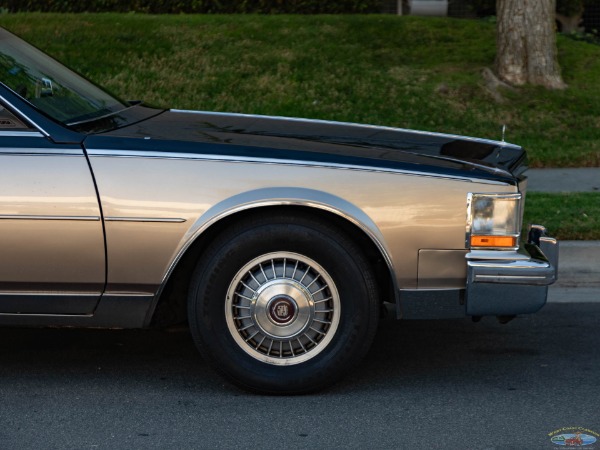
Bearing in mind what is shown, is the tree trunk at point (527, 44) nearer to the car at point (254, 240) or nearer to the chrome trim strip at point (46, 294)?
the car at point (254, 240)

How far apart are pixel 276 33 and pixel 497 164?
8.79m

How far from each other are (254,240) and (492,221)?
1030 millimetres

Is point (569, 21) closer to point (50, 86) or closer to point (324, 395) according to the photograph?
point (50, 86)

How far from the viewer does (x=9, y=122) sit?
4.77 meters

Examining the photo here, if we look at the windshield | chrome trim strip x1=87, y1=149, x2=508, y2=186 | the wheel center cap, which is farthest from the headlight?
the windshield

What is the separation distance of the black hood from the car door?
0.18 meters

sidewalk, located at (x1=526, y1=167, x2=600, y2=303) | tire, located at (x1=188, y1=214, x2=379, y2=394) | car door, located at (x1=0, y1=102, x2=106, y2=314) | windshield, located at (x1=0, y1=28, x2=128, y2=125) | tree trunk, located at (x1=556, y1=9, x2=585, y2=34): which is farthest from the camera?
tree trunk, located at (x1=556, y1=9, x2=585, y2=34)

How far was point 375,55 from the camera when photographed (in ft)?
42.4

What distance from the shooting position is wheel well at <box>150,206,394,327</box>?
4.74 meters

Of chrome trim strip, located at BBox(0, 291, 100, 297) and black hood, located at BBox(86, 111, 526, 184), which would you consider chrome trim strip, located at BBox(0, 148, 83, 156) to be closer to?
black hood, located at BBox(86, 111, 526, 184)

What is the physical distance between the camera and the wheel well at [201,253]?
474 centimetres

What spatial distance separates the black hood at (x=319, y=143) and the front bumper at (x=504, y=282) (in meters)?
0.35

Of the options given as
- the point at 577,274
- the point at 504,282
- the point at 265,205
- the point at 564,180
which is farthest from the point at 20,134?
the point at 564,180

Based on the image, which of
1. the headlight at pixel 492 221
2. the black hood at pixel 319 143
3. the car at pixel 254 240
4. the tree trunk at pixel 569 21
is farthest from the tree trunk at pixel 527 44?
the headlight at pixel 492 221
